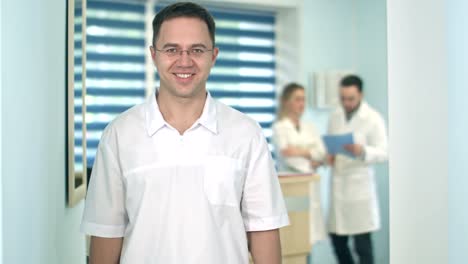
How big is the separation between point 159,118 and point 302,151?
194 cm

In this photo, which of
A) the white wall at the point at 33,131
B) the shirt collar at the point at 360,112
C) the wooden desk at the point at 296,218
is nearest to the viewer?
the white wall at the point at 33,131

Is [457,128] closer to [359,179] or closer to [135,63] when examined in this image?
[359,179]

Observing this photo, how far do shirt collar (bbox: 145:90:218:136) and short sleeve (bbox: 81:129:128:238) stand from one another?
7 centimetres

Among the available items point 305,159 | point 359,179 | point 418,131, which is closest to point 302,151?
point 305,159

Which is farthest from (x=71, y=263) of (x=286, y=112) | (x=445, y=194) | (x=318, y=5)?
(x=318, y=5)

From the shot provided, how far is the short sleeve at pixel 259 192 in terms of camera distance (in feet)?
3.33

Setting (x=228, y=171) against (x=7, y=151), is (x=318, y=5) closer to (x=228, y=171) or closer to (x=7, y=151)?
(x=228, y=171)

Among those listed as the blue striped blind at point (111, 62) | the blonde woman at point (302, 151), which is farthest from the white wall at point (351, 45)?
the blue striped blind at point (111, 62)

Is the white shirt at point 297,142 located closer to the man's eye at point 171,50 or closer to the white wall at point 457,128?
the white wall at point 457,128

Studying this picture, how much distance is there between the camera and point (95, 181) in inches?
39.4

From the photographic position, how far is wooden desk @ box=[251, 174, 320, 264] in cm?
263

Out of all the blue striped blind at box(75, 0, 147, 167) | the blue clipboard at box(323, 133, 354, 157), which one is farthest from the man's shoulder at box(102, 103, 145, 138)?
the blue striped blind at box(75, 0, 147, 167)

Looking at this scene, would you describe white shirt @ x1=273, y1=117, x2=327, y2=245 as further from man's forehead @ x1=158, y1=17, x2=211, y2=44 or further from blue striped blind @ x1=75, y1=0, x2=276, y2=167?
man's forehead @ x1=158, y1=17, x2=211, y2=44

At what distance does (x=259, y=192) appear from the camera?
3.33ft
